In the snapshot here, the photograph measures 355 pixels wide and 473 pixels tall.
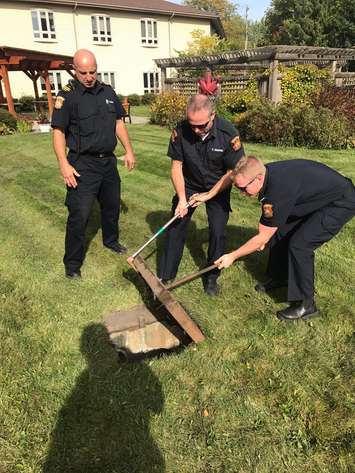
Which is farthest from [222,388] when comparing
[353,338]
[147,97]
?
[147,97]

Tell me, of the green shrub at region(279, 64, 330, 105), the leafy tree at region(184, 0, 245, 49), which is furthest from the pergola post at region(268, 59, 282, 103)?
the leafy tree at region(184, 0, 245, 49)

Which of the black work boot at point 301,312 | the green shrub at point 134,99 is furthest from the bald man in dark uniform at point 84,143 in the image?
the green shrub at point 134,99

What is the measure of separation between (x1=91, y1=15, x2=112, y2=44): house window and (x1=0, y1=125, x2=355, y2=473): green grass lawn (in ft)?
92.8

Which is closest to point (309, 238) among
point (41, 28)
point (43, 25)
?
point (41, 28)

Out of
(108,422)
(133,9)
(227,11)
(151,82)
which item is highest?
(227,11)

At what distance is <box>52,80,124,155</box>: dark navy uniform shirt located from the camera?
12.7 feet

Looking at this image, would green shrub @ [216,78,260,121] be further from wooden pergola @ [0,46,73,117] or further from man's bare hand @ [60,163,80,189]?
man's bare hand @ [60,163,80,189]

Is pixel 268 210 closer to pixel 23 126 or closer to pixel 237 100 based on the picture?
pixel 237 100

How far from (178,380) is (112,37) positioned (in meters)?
31.3

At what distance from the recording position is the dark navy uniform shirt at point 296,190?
10.2 ft

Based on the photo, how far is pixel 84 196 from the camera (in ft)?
13.8

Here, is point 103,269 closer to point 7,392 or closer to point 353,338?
point 7,392

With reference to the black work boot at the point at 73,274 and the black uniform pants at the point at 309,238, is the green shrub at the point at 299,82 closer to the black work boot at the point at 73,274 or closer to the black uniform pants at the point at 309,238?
the black uniform pants at the point at 309,238

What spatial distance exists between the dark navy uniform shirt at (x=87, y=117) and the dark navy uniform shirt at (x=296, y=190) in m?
1.79
